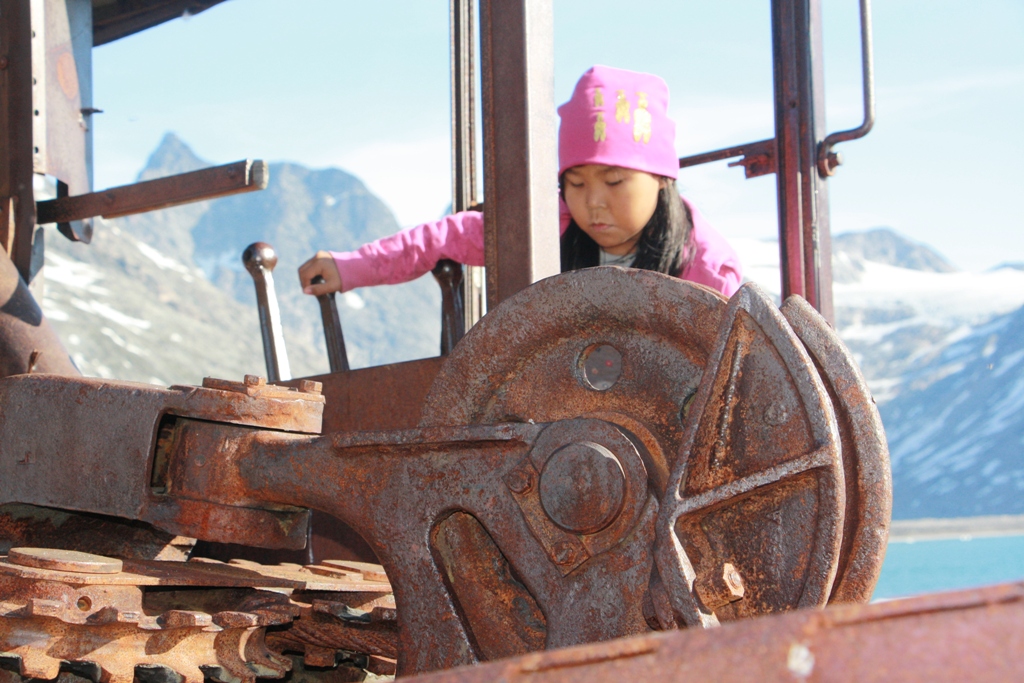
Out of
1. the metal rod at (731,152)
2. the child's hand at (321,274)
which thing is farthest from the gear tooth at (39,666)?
the metal rod at (731,152)

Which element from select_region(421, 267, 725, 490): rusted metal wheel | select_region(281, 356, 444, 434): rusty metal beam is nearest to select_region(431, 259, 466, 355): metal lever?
select_region(281, 356, 444, 434): rusty metal beam

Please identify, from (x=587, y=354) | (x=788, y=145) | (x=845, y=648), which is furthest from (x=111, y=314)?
(x=845, y=648)

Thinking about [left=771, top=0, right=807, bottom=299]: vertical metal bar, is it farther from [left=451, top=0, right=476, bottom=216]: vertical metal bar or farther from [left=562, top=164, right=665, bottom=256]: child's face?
[left=451, top=0, right=476, bottom=216]: vertical metal bar

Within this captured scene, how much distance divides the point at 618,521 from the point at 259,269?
1929mm

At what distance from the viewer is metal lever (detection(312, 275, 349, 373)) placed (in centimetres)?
280

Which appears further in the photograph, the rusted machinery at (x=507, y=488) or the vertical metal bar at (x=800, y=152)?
the vertical metal bar at (x=800, y=152)

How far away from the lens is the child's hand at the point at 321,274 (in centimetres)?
243

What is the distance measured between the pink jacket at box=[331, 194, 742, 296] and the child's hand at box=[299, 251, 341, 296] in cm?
2

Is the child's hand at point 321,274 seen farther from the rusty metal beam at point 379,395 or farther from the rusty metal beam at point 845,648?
the rusty metal beam at point 845,648

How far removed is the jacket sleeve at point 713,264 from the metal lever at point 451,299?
0.60m

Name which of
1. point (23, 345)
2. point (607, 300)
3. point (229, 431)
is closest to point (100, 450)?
point (229, 431)

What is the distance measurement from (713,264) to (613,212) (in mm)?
263

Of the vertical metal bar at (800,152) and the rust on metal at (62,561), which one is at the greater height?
the vertical metal bar at (800,152)

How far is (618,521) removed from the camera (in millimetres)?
1304
